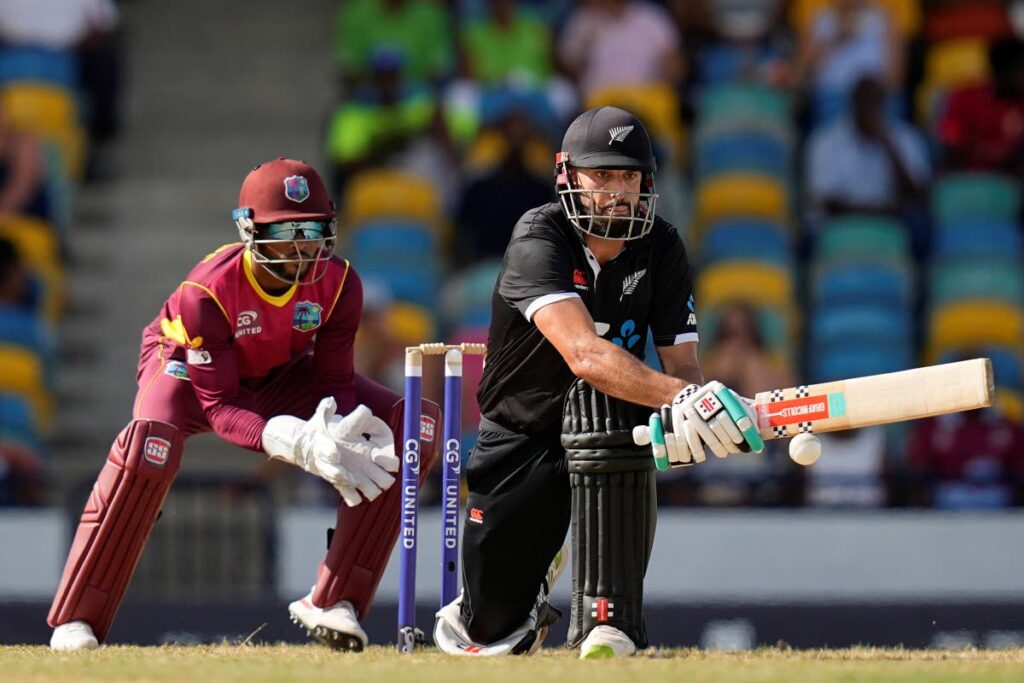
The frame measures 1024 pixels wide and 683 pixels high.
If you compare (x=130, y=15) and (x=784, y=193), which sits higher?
(x=130, y=15)

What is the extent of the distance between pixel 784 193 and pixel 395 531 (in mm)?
5575

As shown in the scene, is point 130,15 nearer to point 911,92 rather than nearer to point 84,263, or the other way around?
point 84,263

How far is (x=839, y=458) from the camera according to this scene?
905 cm

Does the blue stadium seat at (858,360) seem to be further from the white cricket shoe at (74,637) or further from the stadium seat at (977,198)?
the white cricket shoe at (74,637)

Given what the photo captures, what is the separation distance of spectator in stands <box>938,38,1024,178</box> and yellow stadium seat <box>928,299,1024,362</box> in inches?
39.7

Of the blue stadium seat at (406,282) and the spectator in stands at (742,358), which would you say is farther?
the blue stadium seat at (406,282)

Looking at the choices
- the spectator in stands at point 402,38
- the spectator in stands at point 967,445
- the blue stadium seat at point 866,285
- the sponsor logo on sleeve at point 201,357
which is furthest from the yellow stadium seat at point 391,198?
the sponsor logo on sleeve at point 201,357

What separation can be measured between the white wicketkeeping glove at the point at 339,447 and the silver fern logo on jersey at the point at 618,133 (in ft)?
3.24

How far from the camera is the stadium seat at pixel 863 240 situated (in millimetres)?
10009

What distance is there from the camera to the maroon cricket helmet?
17.5ft

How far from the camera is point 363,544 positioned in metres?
5.42

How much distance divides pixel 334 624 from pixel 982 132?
6.41m

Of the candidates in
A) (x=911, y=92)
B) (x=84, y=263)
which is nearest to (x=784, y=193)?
(x=911, y=92)

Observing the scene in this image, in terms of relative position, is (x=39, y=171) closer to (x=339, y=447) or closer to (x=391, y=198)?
(x=391, y=198)
